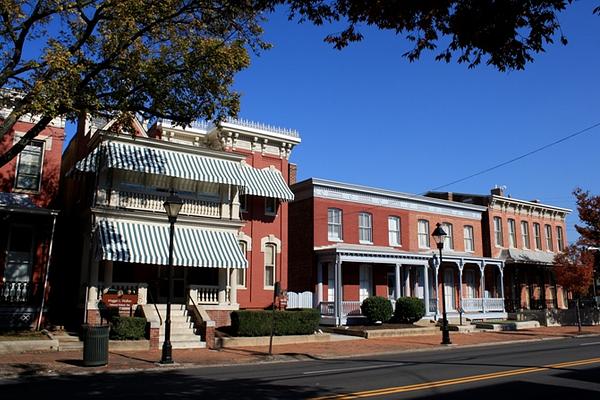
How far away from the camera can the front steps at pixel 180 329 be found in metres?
20.3

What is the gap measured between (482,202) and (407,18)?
1356 inches

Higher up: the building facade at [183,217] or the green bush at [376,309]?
the building facade at [183,217]

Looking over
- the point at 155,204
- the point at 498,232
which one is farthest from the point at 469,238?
the point at 155,204

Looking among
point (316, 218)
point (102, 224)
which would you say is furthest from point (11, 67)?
point (316, 218)

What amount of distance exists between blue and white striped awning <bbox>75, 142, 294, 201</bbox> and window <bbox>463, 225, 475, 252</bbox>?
1672cm

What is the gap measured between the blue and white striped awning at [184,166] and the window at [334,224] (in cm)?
486

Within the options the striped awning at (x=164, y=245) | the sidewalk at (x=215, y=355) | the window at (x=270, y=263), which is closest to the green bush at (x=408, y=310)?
the sidewalk at (x=215, y=355)

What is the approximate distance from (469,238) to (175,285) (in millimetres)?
22299

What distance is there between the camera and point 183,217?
76.4 feet

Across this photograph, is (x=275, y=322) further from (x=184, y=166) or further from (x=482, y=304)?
(x=482, y=304)

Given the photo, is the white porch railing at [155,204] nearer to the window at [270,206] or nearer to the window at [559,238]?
the window at [270,206]

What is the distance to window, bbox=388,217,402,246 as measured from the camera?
34094 mm

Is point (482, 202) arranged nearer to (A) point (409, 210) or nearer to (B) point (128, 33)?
(A) point (409, 210)

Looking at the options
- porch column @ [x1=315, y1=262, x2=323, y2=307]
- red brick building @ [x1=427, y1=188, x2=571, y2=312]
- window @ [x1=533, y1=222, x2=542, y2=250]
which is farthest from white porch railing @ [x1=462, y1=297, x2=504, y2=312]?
porch column @ [x1=315, y1=262, x2=323, y2=307]
